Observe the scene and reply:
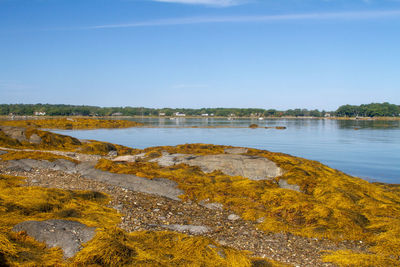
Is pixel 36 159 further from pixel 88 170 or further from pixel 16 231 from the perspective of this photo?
pixel 16 231

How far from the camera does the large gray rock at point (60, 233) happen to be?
579 centimetres

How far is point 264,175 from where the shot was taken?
13539 mm

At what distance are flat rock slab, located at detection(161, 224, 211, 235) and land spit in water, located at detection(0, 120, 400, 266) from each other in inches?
1.1

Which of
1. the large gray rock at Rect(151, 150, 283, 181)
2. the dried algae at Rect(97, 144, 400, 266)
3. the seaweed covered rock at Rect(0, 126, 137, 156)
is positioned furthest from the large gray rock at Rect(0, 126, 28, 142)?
the large gray rock at Rect(151, 150, 283, 181)

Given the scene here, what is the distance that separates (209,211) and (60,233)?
16.0 feet

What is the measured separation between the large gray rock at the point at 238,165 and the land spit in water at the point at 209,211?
45mm

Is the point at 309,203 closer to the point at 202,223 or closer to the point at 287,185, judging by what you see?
the point at 287,185

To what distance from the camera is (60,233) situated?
6168mm

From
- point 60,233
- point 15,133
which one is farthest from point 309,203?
point 15,133

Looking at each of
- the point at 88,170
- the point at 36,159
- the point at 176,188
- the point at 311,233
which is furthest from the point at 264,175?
the point at 36,159

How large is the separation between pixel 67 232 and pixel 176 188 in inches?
223

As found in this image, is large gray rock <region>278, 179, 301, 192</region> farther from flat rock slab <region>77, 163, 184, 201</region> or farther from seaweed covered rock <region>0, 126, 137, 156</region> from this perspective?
seaweed covered rock <region>0, 126, 137, 156</region>

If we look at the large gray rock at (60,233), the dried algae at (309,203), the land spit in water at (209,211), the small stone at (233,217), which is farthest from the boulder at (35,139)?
the small stone at (233,217)

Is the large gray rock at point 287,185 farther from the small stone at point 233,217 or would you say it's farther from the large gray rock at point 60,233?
the large gray rock at point 60,233
